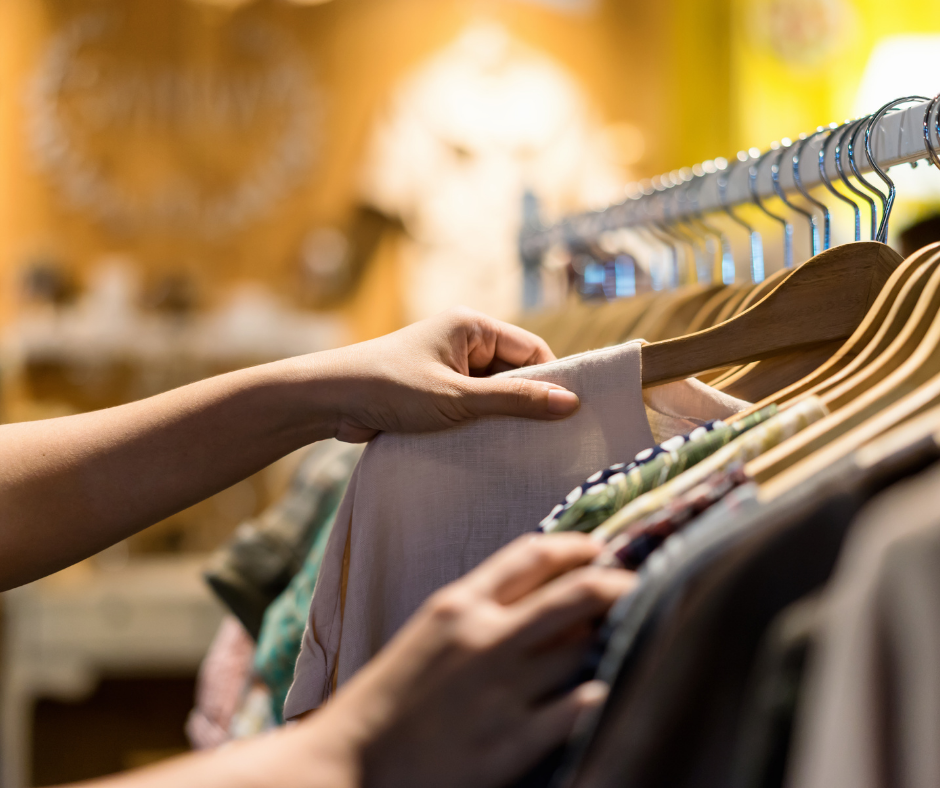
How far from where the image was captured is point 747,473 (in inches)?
16.1

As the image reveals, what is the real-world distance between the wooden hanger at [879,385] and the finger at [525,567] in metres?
0.10

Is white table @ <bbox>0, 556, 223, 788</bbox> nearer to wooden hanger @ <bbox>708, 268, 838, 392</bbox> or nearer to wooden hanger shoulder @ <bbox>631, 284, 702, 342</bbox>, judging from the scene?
wooden hanger shoulder @ <bbox>631, 284, 702, 342</bbox>

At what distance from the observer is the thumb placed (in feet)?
1.89

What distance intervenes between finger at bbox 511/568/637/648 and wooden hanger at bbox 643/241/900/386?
245 millimetres

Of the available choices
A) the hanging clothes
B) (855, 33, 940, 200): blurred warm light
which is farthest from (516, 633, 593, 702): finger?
(855, 33, 940, 200): blurred warm light

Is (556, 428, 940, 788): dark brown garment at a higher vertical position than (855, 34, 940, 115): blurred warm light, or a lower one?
lower

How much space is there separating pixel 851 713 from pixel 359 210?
253 centimetres

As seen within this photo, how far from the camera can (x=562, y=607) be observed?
1.18ft

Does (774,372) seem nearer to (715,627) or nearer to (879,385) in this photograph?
(879,385)

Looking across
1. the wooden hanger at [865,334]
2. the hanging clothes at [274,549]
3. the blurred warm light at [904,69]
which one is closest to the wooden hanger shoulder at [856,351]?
the wooden hanger at [865,334]

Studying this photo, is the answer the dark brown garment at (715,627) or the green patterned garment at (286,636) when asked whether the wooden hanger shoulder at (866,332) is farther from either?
the green patterned garment at (286,636)

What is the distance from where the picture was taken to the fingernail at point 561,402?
58 centimetres

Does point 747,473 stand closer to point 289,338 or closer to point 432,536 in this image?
point 432,536

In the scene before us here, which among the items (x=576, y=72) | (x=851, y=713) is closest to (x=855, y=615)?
(x=851, y=713)
